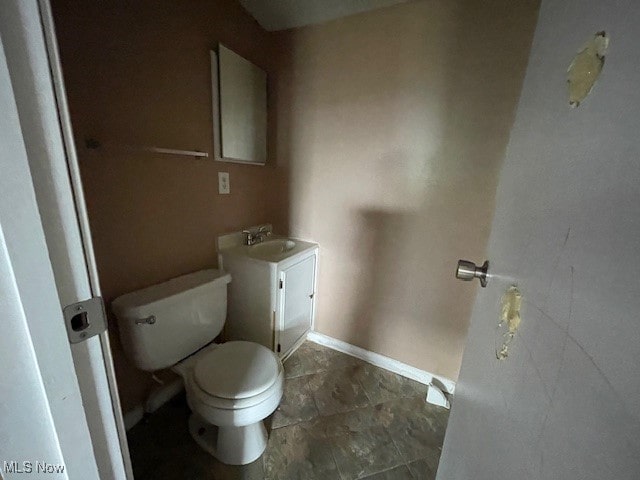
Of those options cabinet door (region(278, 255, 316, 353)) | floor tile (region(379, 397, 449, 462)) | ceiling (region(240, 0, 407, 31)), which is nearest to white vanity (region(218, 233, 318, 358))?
cabinet door (region(278, 255, 316, 353))

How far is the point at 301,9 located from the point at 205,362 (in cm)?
195

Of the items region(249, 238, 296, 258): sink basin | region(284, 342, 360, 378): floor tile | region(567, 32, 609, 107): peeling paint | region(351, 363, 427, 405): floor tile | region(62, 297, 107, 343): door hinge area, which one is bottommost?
region(351, 363, 427, 405): floor tile

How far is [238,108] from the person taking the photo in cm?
146

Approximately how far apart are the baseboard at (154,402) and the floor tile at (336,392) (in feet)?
2.54

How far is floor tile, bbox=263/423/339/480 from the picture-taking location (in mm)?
1064

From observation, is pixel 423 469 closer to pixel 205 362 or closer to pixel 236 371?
pixel 236 371

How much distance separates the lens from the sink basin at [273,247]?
5.32ft

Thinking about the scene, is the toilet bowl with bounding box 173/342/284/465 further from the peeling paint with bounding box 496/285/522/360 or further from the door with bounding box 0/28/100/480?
the peeling paint with bounding box 496/285/522/360

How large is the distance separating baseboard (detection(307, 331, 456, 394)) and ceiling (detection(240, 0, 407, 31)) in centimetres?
210

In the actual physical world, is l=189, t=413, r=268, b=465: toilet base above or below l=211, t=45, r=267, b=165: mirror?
below

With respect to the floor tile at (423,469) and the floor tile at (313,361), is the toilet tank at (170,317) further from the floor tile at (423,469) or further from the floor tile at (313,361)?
the floor tile at (423,469)

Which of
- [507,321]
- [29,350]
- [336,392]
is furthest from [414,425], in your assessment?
[29,350]

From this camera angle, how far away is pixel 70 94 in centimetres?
83

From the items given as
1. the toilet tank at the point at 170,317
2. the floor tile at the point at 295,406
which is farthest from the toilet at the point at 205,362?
the floor tile at the point at 295,406
